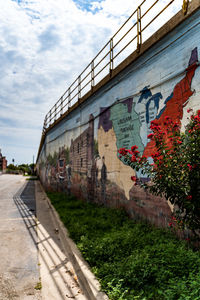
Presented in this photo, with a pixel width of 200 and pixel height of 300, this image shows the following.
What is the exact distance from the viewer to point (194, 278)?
295cm

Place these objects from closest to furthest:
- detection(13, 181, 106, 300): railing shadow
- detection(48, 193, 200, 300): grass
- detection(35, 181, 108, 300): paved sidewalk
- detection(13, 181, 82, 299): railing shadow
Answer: detection(48, 193, 200, 300): grass < detection(35, 181, 108, 300): paved sidewalk < detection(13, 181, 106, 300): railing shadow < detection(13, 181, 82, 299): railing shadow

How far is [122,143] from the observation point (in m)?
7.07

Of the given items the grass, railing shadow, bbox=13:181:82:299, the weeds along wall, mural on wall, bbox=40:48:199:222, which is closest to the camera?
the grass

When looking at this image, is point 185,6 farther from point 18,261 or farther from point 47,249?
point 18,261

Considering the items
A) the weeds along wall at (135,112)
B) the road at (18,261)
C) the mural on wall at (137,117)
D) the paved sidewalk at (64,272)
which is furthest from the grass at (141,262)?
the mural on wall at (137,117)

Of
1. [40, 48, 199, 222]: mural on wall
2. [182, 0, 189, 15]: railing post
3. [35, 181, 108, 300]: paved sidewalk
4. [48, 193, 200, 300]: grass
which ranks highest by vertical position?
[182, 0, 189, 15]: railing post

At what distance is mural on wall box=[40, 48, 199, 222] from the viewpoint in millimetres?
5004

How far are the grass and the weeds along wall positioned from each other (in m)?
0.78

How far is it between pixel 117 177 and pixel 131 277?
394cm

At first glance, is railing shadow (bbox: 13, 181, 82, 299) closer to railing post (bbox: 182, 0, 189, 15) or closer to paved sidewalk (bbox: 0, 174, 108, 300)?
paved sidewalk (bbox: 0, 174, 108, 300)

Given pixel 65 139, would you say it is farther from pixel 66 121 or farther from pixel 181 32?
pixel 181 32

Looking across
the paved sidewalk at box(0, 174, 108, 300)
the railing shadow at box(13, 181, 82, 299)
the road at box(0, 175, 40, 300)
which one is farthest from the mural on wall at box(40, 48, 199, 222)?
the road at box(0, 175, 40, 300)

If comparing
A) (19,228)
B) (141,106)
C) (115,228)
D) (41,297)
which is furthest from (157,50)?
(19,228)

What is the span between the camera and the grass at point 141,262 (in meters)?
3.03
